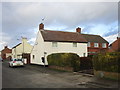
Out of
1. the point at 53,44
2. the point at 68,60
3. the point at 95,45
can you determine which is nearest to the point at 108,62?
the point at 68,60

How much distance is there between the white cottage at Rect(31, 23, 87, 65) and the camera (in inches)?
942

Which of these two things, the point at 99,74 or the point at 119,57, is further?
the point at 99,74

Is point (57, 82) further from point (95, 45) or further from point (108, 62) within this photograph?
point (95, 45)

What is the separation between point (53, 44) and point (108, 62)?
48.6 feet

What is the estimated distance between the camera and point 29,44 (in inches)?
1877

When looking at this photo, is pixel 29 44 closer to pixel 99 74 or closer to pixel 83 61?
pixel 83 61

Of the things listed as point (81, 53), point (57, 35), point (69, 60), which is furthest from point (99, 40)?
point (69, 60)

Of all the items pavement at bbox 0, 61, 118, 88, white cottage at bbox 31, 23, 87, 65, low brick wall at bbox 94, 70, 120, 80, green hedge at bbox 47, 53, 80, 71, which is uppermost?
white cottage at bbox 31, 23, 87, 65

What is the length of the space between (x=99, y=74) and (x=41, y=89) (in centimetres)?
614

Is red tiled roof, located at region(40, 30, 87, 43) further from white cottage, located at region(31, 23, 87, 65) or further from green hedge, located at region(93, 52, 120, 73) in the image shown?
green hedge, located at region(93, 52, 120, 73)

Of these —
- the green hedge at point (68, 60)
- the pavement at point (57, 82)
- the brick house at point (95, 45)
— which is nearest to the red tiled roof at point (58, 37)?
the green hedge at point (68, 60)

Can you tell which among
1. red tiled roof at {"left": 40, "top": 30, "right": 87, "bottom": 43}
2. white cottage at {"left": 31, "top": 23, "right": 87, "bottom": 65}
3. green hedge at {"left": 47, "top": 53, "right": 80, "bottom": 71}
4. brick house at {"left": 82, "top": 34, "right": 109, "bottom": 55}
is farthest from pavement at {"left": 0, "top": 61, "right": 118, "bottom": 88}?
brick house at {"left": 82, "top": 34, "right": 109, "bottom": 55}

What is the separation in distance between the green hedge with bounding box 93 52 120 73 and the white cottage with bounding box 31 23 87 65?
12136 mm

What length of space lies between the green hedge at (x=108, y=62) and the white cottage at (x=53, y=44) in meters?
12.1
